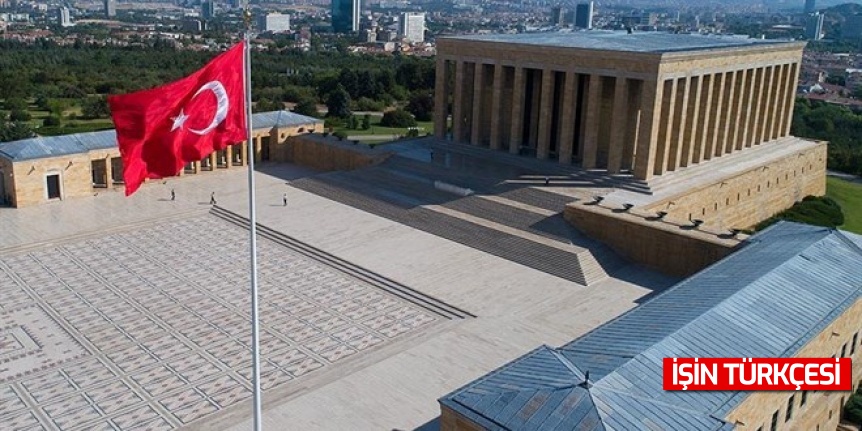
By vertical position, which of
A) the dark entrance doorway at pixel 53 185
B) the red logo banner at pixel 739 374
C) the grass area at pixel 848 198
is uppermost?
the red logo banner at pixel 739 374

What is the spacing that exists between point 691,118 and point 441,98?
13846 millimetres

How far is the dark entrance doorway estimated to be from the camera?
3512 cm

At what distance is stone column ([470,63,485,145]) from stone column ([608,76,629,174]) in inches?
319

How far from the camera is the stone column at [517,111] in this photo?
37.1 meters

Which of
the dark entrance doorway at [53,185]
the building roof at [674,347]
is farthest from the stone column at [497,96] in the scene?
the dark entrance doorway at [53,185]

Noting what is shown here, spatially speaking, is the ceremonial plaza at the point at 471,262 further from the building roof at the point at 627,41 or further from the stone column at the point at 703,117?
the building roof at the point at 627,41

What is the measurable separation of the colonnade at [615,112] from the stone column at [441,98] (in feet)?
0.19

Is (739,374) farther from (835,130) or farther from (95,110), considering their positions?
(95,110)

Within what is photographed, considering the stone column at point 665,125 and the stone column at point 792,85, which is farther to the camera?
the stone column at point 792,85

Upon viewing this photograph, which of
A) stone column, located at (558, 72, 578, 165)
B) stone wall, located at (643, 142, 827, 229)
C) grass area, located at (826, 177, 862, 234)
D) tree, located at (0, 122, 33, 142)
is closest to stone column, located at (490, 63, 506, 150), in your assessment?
stone column, located at (558, 72, 578, 165)

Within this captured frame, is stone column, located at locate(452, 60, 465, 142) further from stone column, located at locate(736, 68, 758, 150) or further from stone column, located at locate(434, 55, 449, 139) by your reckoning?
stone column, located at locate(736, 68, 758, 150)

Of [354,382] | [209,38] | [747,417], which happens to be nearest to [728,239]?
[747,417]

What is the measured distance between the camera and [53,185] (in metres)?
35.4

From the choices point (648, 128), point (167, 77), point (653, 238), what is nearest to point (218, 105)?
point (653, 238)
